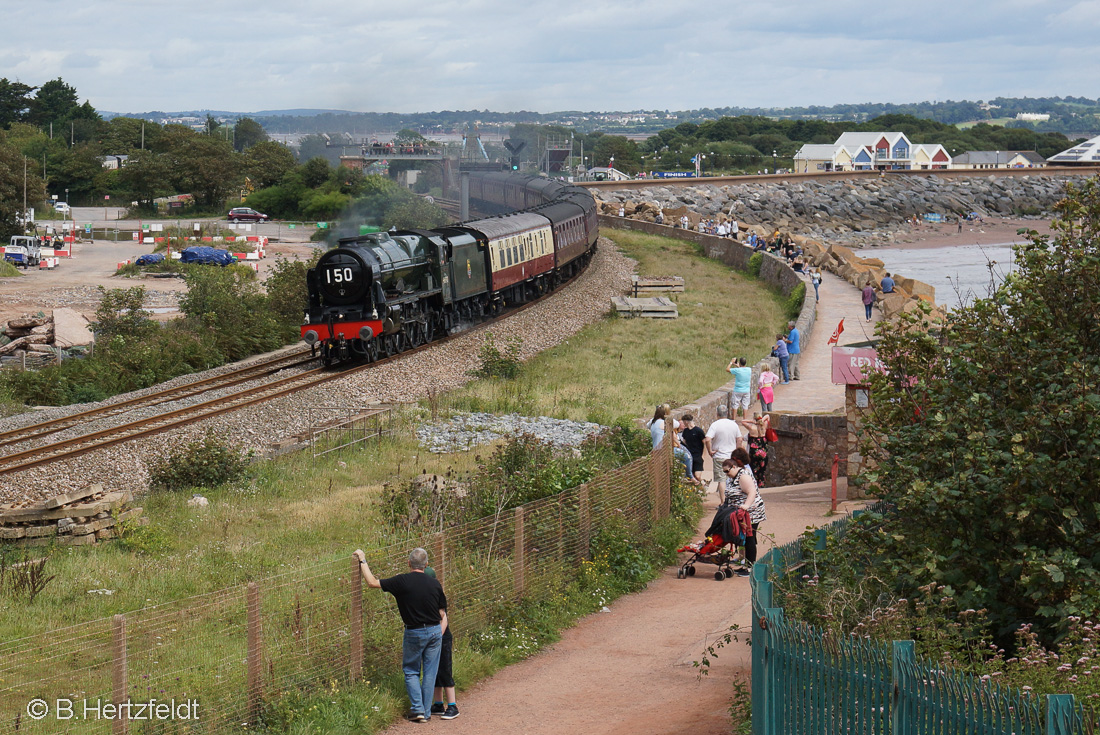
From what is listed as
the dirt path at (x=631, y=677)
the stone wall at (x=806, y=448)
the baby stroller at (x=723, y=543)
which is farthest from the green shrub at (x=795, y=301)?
the dirt path at (x=631, y=677)

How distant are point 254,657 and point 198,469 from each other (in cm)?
956

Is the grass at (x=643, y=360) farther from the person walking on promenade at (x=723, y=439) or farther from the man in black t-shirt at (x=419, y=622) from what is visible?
the man in black t-shirt at (x=419, y=622)

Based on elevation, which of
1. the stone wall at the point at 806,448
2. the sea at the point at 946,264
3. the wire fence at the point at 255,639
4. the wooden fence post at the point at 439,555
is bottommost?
the sea at the point at 946,264

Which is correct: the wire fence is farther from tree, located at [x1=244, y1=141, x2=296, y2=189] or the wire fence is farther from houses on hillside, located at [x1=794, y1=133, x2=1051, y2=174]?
houses on hillside, located at [x1=794, y1=133, x2=1051, y2=174]

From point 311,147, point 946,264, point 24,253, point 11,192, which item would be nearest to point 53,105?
point 311,147

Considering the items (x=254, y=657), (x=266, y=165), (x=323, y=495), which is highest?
(x=266, y=165)

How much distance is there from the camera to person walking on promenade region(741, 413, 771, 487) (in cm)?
1662

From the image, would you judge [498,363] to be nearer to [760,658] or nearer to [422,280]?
[422,280]

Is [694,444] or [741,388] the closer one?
[694,444]

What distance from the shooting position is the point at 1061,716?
5.28 metres

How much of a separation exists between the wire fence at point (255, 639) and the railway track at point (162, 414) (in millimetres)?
9516

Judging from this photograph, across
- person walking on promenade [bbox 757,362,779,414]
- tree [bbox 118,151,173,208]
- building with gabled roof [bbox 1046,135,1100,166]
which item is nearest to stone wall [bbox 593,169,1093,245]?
building with gabled roof [bbox 1046,135,1100,166]

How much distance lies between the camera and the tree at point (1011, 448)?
7.92 metres

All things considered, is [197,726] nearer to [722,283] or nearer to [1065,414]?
[1065,414]
